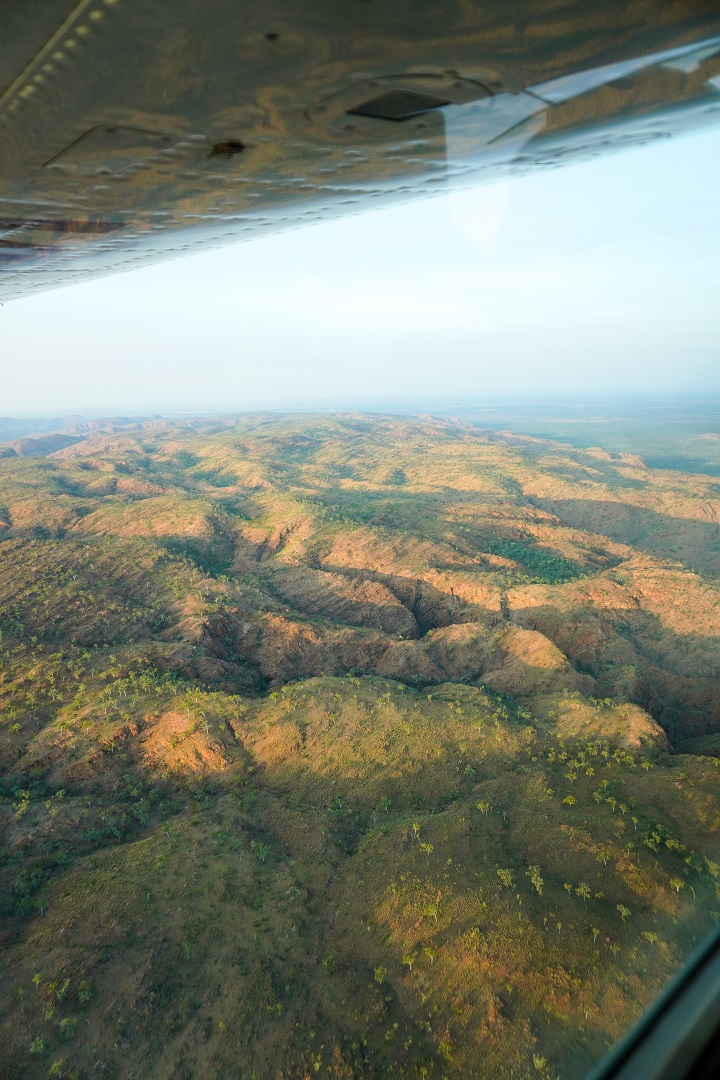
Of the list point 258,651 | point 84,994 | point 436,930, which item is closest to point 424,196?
point 436,930

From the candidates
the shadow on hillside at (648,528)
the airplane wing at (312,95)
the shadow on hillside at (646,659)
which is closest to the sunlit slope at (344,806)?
the shadow on hillside at (646,659)

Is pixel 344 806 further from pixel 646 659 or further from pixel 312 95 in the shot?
pixel 646 659

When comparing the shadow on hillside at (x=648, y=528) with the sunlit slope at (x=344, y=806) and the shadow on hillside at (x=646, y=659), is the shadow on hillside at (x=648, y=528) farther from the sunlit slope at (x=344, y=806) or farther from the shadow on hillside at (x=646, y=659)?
the shadow on hillside at (x=646, y=659)

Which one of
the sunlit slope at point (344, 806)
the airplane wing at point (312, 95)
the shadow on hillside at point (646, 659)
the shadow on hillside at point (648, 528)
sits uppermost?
the airplane wing at point (312, 95)

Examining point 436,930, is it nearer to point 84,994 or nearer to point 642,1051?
point 84,994

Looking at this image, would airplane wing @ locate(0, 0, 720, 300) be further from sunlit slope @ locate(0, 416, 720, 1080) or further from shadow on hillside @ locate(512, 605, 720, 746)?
shadow on hillside @ locate(512, 605, 720, 746)

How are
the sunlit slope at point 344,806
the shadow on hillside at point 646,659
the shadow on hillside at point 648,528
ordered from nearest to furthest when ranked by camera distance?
the sunlit slope at point 344,806
the shadow on hillside at point 646,659
the shadow on hillside at point 648,528

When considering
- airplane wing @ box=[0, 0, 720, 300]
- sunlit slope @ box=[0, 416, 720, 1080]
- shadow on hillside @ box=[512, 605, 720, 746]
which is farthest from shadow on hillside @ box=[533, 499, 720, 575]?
airplane wing @ box=[0, 0, 720, 300]
